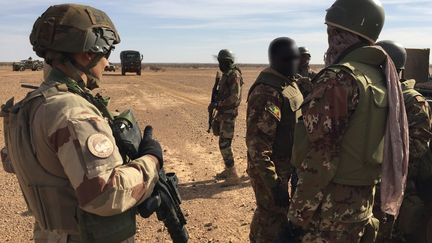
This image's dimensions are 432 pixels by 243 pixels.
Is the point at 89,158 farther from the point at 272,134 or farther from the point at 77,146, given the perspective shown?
the point at 272,134

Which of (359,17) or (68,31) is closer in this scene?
(68,31)

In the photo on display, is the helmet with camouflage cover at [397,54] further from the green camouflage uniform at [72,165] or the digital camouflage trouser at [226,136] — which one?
the digital camouflage trouser at [226,136]

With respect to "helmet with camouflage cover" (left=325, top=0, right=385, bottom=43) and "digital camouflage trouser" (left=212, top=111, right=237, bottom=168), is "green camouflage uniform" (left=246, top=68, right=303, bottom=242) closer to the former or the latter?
"helmet with camouflage cover" (left=325, top=0, right=385, bottom=43)

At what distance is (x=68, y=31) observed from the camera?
199cm

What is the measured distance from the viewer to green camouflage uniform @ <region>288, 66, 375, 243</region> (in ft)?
7.50

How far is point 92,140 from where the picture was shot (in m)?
1.73

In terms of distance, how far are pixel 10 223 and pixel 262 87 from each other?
376 cm

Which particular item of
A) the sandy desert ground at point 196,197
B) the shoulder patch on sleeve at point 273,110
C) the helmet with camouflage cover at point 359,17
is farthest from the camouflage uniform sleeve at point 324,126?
the sandy desert ground at point 196,197

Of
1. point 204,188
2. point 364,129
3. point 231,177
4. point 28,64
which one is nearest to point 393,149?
point 364,129

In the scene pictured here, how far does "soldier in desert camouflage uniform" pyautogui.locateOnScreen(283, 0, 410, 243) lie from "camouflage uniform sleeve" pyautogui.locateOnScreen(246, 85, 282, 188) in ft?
2.63

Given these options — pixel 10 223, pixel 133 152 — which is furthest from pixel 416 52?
pixel 10 223

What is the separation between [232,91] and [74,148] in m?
5.66

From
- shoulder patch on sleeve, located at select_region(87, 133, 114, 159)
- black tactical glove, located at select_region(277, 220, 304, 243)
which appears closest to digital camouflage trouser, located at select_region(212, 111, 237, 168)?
black tactical glove, located at select_region(277, 220, 304, 243)

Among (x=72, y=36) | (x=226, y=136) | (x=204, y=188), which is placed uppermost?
(x=72, y=36)
